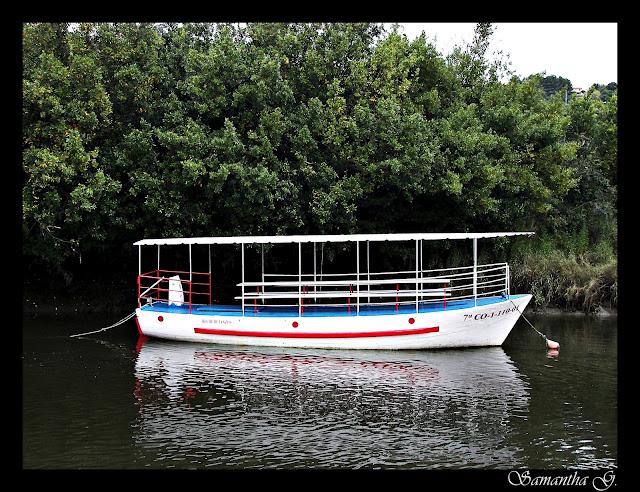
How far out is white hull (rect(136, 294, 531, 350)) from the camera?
2295cm

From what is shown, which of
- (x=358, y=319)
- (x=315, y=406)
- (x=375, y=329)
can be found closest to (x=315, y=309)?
(x=358, y=319)

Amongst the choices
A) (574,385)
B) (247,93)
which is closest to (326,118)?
(247,93)

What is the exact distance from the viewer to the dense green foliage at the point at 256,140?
1093 inches

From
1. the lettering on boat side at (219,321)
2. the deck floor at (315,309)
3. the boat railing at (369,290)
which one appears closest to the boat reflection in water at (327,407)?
the lettering on boat side at (219,321)

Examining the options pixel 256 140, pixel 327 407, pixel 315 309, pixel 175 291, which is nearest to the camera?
pixel 327 407

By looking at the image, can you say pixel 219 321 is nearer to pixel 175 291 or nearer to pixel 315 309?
pixel 175 291

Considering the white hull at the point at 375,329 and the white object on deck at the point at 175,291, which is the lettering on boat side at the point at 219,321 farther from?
the white object on deck at the point at 175,291

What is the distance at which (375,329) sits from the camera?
75.7 ft

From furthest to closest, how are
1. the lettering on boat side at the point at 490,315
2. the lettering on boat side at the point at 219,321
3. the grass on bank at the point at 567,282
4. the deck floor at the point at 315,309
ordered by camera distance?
the grass on bank at the point at 567,282 < the lettering on boat side at the point at 219,321 < the deck floor at the point at 315,309 < the lettering on boat side at the point at 490,315

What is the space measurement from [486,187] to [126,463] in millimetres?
19719

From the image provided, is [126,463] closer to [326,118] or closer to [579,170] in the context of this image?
[326,118]
